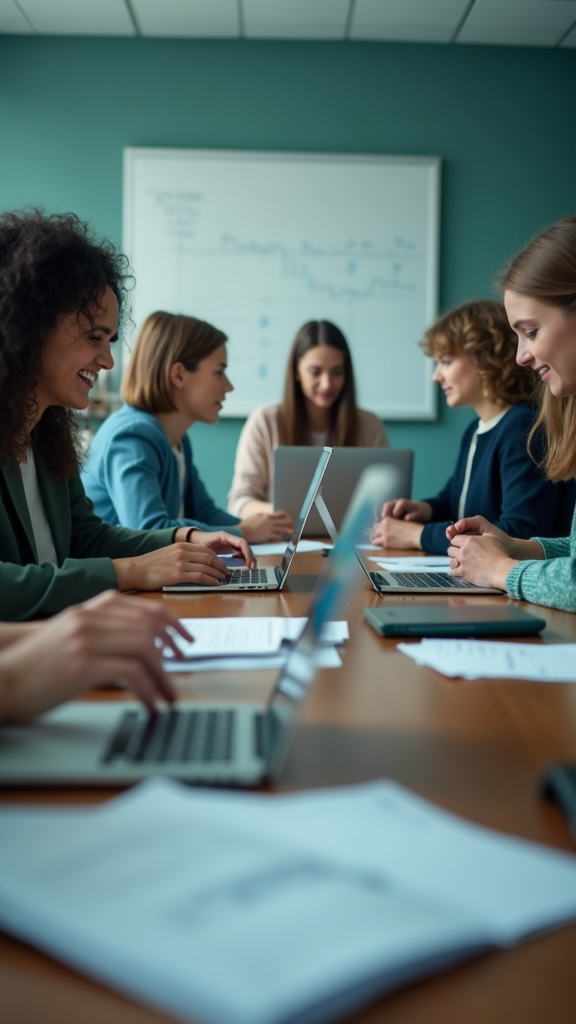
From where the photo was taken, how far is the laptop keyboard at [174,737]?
60cm

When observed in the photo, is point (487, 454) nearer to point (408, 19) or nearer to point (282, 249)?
point (282, 249)

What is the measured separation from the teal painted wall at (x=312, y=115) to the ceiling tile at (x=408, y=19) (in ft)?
0.23

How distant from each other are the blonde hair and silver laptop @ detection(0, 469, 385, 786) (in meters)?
1.79

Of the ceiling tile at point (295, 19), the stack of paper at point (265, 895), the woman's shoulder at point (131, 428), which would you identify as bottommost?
the stack of paper at point (265, 895)

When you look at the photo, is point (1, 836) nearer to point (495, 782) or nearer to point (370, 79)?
point (495, 782)

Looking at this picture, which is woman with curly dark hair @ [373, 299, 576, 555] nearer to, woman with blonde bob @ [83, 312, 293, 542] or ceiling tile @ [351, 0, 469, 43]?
Result: woman with blonde bob @ [83, 312, 293, 542]

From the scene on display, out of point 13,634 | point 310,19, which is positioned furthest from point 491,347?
point 310,19

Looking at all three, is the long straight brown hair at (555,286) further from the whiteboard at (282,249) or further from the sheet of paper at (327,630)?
the whiteboard at (282,249)

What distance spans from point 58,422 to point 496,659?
1036 mm

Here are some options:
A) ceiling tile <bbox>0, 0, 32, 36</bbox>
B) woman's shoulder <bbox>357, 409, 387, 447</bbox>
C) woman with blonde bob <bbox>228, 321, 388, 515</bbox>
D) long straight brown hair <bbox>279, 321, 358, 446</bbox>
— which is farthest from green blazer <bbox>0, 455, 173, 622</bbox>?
ceiling tile <bbox>0, 0, 32, 36</bbox>

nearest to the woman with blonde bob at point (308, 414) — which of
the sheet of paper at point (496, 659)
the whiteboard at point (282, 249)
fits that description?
the whiteboard at point (282, 249)

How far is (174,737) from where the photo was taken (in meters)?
0.64

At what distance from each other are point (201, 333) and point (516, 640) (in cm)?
166

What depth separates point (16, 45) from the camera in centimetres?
358
